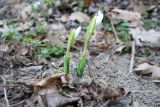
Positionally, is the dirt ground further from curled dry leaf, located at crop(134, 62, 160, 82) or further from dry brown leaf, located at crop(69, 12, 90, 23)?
dry brown leaf, located at crop(69, 12, 90, 23)

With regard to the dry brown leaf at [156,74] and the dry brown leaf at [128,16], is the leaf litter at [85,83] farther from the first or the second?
the dry brown leaf at [128,16]

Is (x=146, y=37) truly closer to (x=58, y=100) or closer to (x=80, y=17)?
(x=80, y=17)

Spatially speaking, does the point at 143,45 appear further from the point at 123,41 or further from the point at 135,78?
the point at 135,78

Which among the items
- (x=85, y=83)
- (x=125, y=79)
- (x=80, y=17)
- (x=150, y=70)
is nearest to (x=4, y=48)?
(x=85, y=83)

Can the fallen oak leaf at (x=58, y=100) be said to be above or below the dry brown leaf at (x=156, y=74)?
above

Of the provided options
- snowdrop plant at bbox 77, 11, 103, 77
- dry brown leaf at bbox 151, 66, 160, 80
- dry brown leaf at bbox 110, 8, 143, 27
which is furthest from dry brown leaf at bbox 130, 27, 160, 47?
snowdrop plant at bbox 77, 11, 103, 77

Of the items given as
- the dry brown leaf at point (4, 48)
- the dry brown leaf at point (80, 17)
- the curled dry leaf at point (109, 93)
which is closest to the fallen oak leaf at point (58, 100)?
the curled dry leaf at point (109, 93)
